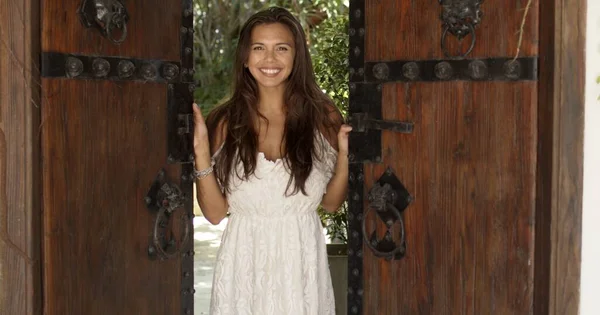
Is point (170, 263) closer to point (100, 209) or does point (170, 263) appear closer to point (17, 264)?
point (100, 209)

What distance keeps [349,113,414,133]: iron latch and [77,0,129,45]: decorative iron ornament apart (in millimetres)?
672

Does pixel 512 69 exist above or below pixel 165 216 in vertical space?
above

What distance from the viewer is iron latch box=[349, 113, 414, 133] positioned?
87.4 inches

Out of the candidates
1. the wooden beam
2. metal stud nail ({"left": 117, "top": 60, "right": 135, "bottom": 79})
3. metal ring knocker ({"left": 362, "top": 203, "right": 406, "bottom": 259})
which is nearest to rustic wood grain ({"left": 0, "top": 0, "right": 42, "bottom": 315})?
metal stud nail ({"left": 117, "top": 60, "right": 135, "bottom": 79})

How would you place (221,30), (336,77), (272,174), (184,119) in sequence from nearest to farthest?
(184,119) < (272,174) < (336,77) < (221,30)

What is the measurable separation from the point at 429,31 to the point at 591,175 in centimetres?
57

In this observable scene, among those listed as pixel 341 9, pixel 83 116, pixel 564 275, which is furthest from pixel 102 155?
pixel 341 9

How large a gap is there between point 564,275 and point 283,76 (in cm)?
116

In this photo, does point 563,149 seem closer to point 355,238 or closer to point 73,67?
point 355,238

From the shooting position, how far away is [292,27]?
272 centimetres

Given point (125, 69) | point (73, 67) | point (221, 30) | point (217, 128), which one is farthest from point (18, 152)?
point (221, 30)

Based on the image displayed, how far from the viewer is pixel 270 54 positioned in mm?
2670

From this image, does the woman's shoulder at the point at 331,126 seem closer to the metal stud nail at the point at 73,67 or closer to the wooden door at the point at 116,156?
the wooden door at the point at 116,156

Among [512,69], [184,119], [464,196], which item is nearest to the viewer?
→ [512,69]
